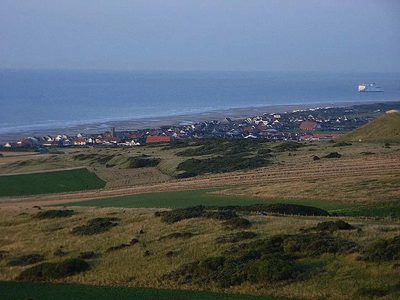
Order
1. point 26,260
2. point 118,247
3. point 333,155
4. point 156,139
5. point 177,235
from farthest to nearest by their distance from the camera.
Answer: point 156,139, point 333,155, point 177,235, point 26,260, point 118,247

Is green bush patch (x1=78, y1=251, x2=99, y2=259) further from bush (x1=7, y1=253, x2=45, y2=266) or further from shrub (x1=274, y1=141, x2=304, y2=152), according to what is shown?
shrub (x1=274, y1=141, x2=304, y2=152)

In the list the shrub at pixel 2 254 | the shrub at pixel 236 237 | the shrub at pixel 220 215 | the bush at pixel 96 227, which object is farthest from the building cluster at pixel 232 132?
the shrub at pixel 236 237

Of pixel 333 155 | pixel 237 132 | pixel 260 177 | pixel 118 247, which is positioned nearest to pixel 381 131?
pixel 333 155

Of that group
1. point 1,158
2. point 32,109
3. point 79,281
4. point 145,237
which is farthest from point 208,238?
point 32,109

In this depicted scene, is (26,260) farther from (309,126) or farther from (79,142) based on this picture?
(309,126)

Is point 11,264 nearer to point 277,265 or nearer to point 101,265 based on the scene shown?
point 101,265

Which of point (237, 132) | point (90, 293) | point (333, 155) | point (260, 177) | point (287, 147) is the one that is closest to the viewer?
point (90, 293)
